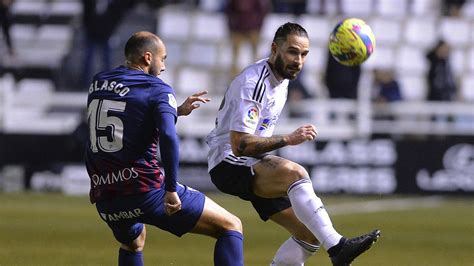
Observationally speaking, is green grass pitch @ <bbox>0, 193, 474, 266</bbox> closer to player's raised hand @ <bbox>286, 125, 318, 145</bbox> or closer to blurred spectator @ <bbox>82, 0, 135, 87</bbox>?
blurred spectator @ <bbox>82, 0, 135, 87</bbox>

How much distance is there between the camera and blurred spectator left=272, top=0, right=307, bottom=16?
24.9 metres

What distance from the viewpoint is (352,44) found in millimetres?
9477

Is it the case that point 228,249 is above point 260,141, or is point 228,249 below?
below

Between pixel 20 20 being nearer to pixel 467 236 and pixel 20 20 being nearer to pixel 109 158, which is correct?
pixel 467 236

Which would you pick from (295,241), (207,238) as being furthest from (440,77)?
(295,241)

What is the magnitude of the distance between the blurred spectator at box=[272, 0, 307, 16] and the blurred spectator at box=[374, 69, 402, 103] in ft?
9.30

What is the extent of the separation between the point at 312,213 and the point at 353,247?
41 cm

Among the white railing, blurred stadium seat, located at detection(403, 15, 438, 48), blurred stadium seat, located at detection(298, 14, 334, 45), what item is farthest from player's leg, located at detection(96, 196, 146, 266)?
blurred stadium seat, located at detection(403, 15, 438, 48)

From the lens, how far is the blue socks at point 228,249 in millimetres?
7797

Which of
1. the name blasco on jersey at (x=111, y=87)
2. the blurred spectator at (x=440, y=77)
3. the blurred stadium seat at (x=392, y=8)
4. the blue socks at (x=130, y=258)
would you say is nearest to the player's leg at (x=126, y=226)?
the blue socks at (x=130, y=258)

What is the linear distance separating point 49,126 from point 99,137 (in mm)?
14684

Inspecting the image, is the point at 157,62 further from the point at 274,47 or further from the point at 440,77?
the point at 440,77

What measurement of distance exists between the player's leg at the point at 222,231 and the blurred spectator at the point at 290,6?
17.4 m

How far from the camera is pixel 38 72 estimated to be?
81.1 ft
